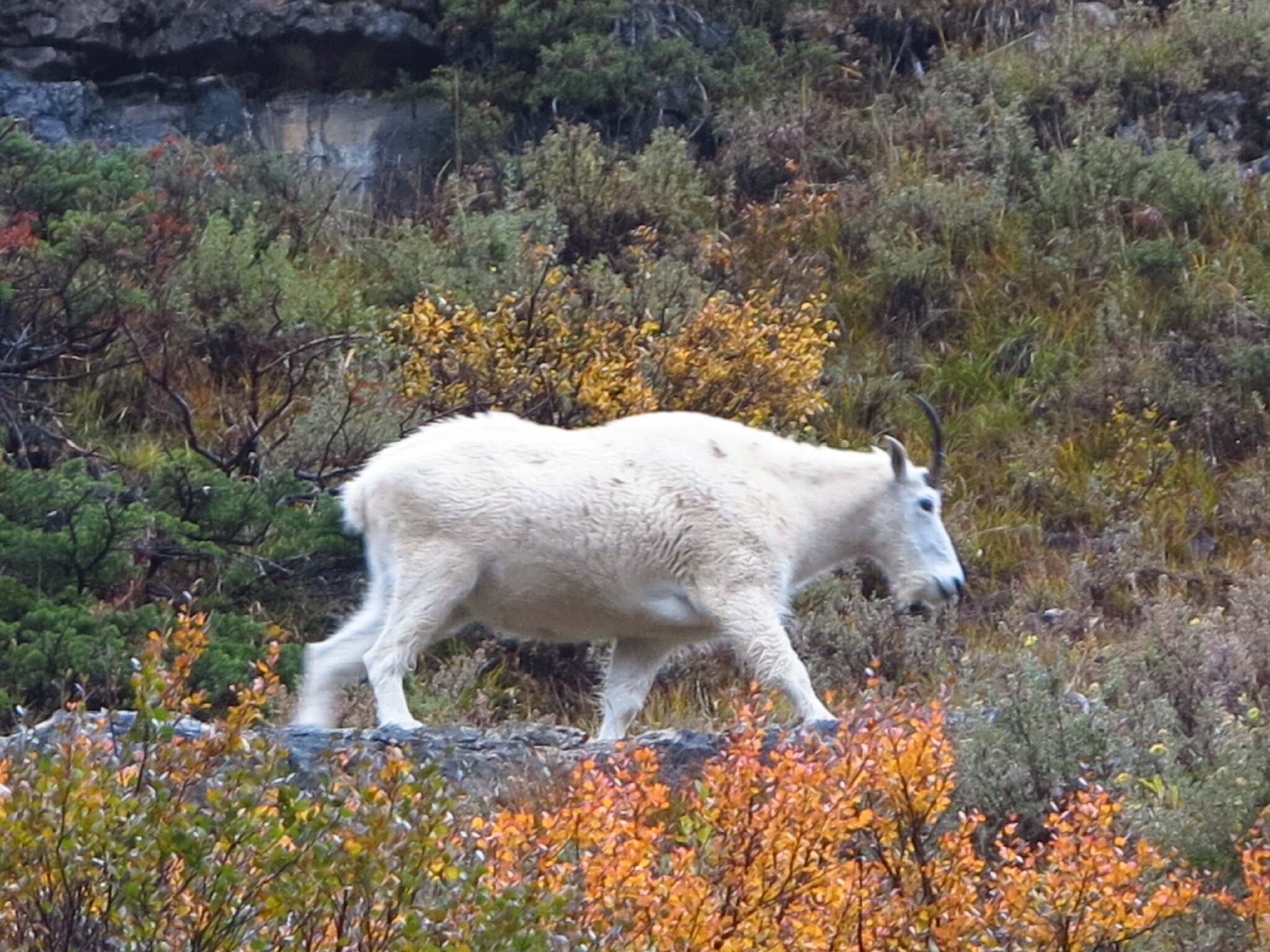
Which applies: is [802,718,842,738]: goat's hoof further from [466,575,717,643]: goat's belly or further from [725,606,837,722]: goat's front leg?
[466,575,717,643]: goat's belly

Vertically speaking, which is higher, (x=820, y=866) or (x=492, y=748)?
(x=820, y=866)

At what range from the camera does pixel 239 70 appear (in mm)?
16719

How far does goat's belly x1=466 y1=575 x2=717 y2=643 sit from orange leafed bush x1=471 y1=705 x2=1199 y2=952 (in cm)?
231

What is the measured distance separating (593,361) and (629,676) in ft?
11.8

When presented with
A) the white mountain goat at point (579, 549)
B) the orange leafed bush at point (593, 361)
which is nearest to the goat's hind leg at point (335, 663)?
the white mountain goat at point (579, 549)

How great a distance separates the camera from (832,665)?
33.2 feet

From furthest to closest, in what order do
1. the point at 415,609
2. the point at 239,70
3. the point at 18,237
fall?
the point at 239,70 → the point at 18,237 → the point at 415,609

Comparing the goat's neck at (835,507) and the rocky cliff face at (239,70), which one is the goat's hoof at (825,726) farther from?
the rocky cliff face at (239,70)

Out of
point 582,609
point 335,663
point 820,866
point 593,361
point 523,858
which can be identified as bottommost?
point 593,361

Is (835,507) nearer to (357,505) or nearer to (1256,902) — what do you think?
(357,505)

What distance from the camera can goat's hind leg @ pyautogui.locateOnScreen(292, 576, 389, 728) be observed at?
25.9 feet

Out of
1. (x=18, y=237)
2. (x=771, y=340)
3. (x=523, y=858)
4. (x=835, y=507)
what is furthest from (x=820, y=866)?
(x=771, y=340)

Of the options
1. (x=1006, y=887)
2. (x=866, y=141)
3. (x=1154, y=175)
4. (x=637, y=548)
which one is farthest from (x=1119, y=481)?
(x=1006, y=887)

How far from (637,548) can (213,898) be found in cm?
378
